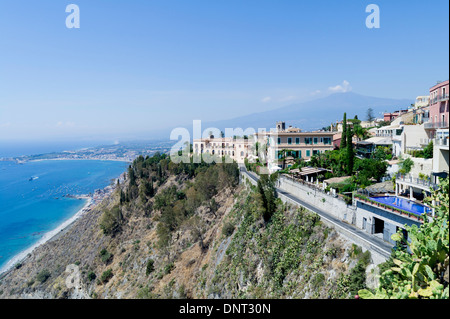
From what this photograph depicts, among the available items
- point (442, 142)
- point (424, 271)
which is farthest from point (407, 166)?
point (424, 271)

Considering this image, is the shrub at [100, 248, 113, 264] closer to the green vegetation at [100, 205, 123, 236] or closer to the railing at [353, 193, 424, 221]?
the green vegetation at [100, 205, 123, 236]

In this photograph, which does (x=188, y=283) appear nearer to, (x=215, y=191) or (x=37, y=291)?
(x=215, y=191)

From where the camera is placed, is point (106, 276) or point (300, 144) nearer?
point (106, 276)

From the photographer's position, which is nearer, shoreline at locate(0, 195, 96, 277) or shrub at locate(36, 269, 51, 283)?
shrub at locate(36, 269, 51, 283)

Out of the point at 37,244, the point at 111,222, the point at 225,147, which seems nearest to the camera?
the point at 111,222

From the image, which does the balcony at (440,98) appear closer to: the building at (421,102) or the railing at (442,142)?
the railing at (442,142)

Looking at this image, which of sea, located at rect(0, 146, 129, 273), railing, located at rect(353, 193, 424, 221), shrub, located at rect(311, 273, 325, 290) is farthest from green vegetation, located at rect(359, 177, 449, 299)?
sea, located at rect(0, 146, 129, 273)

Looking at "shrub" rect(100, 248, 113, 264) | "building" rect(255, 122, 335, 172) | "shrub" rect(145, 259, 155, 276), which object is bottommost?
"shrub" rect(100, 248, 113, 264)

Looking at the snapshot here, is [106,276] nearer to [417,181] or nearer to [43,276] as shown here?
[43,276]

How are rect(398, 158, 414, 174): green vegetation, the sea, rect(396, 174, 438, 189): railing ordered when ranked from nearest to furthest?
rect(396, 174, 438, 189): railing → rect(398, 158, 414, 174): green vegetation → the sea
